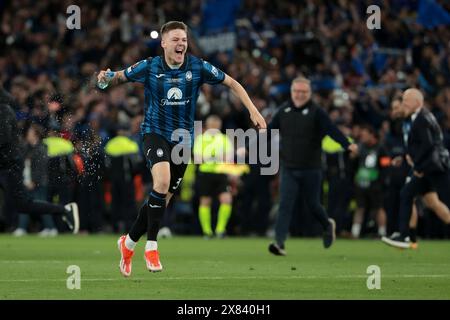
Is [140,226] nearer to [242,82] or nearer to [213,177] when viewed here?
[213,177]

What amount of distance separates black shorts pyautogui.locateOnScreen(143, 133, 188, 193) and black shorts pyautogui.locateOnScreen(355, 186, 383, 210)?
11.4 metres

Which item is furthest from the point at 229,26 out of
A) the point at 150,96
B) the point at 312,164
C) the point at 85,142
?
the point at 150,96

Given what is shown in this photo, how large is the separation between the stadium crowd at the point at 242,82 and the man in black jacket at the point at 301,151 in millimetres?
4147

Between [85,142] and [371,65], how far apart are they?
490 inches

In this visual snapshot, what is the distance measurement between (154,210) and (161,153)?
62cm

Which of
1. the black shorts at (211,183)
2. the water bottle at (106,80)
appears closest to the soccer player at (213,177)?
the black shorts at (211,183)

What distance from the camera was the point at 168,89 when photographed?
41.8ft

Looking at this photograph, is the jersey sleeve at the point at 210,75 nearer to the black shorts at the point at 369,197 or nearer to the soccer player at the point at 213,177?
the soccer player at the point at 213,177

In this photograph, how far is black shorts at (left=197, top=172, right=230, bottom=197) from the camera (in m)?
23.5

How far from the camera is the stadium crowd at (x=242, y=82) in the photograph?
2377cm

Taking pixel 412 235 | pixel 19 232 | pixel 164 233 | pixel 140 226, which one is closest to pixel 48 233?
pixel 19 232

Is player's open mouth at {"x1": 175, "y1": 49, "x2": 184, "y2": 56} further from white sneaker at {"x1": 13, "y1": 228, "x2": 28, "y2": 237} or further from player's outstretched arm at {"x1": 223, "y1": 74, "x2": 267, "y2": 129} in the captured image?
white sneaker at {"x1": 13, "y1": 228, "x2": 28, "y2": 237}

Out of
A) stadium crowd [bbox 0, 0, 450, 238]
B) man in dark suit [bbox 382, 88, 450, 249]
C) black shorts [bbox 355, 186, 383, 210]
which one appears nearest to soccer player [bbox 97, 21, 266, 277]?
man in dark suit [bbox 382, 88, 450, 249]
